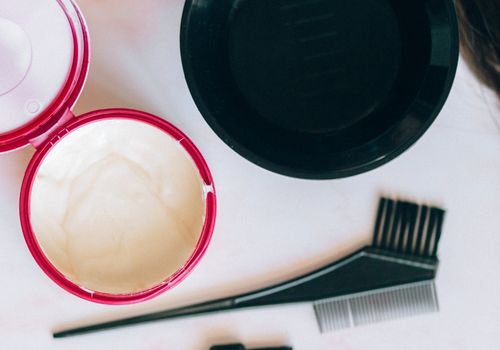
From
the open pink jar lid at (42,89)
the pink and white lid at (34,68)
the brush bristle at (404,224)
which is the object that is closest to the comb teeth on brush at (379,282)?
the brush bristle at (404,224)

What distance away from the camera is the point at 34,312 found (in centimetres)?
67

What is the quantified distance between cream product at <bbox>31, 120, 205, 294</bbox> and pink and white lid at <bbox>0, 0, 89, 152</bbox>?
0.15ft

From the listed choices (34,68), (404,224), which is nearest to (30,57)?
(34,68)

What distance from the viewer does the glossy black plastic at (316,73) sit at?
2.07 ft

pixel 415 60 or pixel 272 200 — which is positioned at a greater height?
pixel 415 60

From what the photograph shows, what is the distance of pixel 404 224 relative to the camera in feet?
2.24

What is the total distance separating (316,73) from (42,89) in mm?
258

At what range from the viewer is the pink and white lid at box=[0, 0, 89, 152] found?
60cm

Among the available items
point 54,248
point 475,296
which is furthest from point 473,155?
point 54,248

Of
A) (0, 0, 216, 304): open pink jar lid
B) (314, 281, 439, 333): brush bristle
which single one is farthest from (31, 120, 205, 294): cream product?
(314, 281, 439, 333): brush bristle

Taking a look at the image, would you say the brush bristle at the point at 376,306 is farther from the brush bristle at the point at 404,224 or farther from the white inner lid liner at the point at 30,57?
the white inner lid liner at the point at 30,57

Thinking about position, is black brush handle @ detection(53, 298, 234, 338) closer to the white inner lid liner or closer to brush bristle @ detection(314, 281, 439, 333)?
brush bristle @ detection(314, 281, 439, 333)

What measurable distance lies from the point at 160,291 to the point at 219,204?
11 cm

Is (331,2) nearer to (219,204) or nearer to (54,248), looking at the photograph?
(219,204)
